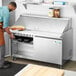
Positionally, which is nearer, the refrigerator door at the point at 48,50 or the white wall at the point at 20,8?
the refrigerator door at the point at 48,50

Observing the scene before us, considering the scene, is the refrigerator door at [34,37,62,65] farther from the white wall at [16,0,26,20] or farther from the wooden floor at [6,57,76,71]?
the white wall at [16,0,26,20]

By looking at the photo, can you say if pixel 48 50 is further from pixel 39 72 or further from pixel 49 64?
pixel 39 72

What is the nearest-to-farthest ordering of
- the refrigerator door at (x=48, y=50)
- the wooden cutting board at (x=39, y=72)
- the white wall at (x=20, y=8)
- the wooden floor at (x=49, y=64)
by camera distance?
the wooden cutting board at (x=39, y=72) → the refrigerator door at (x=48, y=50) → the wooden floor at (x=49, y=64) → the white wall at (x=20, y=8)

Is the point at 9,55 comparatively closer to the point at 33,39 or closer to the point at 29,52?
the point at 29,52

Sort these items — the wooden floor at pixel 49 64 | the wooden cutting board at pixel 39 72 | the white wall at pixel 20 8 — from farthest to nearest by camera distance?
1. the white wall at pixel 20 8
2. the wooden floor at pixel 49 64
3. the wooden cutting board at pixel 39 72

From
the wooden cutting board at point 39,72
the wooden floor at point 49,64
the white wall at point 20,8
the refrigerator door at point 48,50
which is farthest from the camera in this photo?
the white wall at point 20,8

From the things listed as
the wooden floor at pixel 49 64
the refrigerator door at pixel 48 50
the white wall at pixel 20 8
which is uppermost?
the white wall at pixel 20 8

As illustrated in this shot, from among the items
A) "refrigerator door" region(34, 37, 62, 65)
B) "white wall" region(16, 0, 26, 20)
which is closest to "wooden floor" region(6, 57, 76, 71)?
"refrigerator door" region(34, 37, 62, 65)

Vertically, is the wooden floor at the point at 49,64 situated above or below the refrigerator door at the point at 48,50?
below

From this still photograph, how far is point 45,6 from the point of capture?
196 inches

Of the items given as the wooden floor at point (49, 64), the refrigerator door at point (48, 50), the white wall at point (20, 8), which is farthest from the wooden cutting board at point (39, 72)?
the white wall at point (20, 8)

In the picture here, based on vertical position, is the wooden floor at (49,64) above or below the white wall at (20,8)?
below

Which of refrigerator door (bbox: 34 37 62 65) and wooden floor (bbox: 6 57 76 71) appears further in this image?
wooden floor (bbox: 6 57 76 71)

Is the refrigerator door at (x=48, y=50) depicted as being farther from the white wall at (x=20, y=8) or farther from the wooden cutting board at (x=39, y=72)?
the wooden cutting board at (x=39, y=72)
